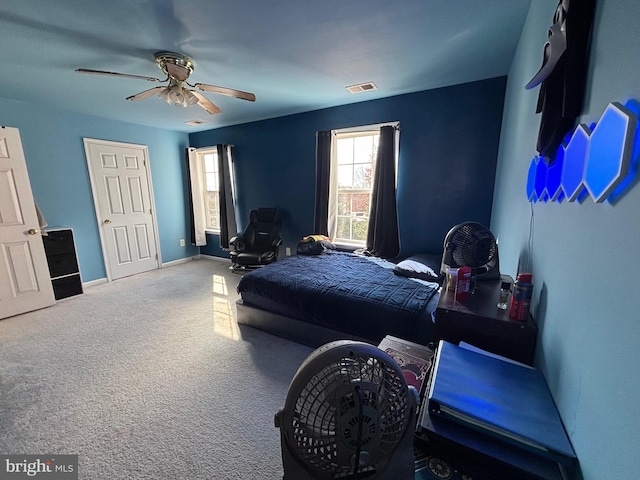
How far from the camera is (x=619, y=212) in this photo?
54cm

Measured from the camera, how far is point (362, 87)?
2879mm

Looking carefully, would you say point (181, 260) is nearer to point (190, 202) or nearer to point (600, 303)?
point (190, 202)

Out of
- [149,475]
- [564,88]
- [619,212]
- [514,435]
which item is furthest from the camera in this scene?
[149,475]

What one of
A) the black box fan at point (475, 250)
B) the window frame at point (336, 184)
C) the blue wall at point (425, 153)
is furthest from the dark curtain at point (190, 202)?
the black box fan at point (475, 250)

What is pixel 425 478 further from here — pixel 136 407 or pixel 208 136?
pixel 208 136

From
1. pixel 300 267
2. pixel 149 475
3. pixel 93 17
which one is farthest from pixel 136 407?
pixel 93 17

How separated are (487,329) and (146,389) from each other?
7.11 feet

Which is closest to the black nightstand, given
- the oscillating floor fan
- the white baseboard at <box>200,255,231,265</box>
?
the oscillating floor fan

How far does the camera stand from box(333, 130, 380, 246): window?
11.8 feet

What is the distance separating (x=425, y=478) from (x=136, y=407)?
1844mm

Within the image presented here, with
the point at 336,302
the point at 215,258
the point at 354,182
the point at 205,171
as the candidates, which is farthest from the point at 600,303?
the point at 205,171

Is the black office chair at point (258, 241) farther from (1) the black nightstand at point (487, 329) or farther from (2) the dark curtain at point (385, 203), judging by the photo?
(1) the black nightstand at point (487, 329)

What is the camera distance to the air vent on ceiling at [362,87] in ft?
9.18

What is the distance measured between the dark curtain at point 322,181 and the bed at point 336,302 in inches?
41.0
